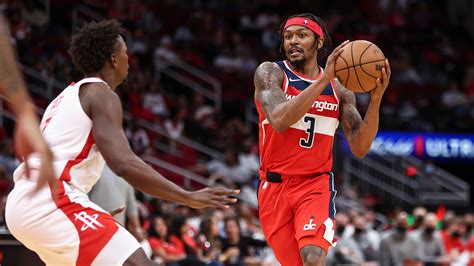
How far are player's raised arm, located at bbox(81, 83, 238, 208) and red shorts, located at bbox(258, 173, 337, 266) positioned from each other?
151 centimetres

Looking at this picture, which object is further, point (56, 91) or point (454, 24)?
point (454, 24)

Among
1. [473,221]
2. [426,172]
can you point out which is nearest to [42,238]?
[473,221]

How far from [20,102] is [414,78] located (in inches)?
776

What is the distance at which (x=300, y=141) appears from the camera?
6543mm

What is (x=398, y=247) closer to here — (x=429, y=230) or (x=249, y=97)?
(x=429, y=230)

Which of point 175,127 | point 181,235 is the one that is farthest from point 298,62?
point 175,127

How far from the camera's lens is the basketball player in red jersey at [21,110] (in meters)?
3.54

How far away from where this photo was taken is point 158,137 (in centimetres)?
1664

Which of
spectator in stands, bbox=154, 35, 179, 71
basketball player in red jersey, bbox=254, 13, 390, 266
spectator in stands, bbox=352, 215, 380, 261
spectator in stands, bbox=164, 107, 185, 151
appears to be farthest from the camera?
spectator in stands, bbox=154, 35, 179, 71

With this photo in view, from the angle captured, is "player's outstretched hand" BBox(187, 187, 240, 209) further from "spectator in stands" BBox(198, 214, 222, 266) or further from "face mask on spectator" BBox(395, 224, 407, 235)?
"face mask on spectator" BBox(395, 224, 407, 235)

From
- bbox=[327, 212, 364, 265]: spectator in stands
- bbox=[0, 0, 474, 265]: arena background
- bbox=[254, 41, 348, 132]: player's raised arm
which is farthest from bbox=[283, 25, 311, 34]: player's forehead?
bbox=[327, 212, 364, 265]: spectator in stands

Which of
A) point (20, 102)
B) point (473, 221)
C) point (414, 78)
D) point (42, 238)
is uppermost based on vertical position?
point (20, 102)

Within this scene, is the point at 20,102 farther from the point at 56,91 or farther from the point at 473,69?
the point at 473,69

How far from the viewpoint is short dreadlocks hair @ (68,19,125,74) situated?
5.20 meters
